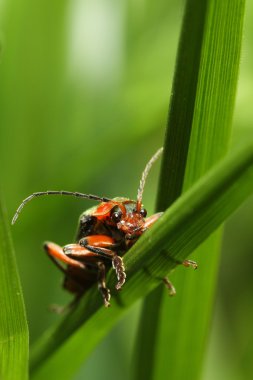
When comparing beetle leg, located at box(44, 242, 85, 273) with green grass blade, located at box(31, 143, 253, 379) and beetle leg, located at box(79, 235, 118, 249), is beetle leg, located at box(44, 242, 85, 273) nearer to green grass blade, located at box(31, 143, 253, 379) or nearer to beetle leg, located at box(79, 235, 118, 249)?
beetle leg, located at box(79, 235, 118, 249)

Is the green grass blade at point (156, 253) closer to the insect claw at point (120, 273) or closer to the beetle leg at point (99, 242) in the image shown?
the insect claw at point (120, 273)

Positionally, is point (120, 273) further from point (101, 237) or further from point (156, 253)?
point (101, 237)

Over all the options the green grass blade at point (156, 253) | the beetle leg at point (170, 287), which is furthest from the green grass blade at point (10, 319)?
the beetle leg at point (170, 287)

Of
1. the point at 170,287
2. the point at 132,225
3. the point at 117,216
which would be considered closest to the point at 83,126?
the point at 117,216

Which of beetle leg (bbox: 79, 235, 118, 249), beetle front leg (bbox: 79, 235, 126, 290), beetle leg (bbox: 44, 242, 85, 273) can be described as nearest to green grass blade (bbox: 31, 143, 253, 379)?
beetle front leg (bbox: 79, 235, 126, 290)

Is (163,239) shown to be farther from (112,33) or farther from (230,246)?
(230,246)

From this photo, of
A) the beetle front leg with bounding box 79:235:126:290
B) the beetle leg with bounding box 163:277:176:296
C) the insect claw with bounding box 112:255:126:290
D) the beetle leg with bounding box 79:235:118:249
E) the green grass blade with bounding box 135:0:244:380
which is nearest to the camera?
the green grass blade with bounding box 135:0:244:380

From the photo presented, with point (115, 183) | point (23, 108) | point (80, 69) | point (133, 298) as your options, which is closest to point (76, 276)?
point (133, 298)
